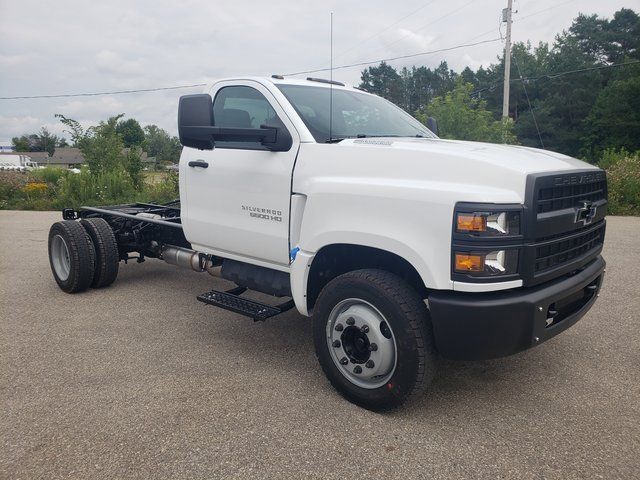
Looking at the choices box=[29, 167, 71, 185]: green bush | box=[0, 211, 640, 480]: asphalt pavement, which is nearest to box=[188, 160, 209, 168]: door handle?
box=[0, 211, 640, 480]: asphalt pavement

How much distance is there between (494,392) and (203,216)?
8.72 feet

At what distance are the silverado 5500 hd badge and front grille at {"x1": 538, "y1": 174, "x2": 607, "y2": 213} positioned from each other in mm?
1766

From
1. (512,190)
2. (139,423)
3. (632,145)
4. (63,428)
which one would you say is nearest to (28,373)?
(63,428)

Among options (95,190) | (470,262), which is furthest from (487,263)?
(95,190)

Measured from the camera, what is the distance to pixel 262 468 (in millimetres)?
2621

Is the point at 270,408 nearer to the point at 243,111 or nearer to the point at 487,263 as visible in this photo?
the point at 487,263

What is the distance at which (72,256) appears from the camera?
18.4ft

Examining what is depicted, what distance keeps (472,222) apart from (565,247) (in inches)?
31.0

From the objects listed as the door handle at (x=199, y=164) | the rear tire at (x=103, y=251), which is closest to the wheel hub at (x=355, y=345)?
the door handle at (x=199, y=164)

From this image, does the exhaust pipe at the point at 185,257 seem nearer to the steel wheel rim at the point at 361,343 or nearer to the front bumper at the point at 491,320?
the steel wheel rim at the point at 361,343

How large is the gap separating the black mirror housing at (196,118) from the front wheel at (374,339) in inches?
53.4

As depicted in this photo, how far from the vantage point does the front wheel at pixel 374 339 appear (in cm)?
289

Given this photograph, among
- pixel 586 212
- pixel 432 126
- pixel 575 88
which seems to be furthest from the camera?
pixel 575 88

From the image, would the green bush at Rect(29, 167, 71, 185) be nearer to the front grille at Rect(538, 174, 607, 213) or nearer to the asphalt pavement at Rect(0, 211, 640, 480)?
the asphalt pavement at Rect(0, 211, 640, 480)
